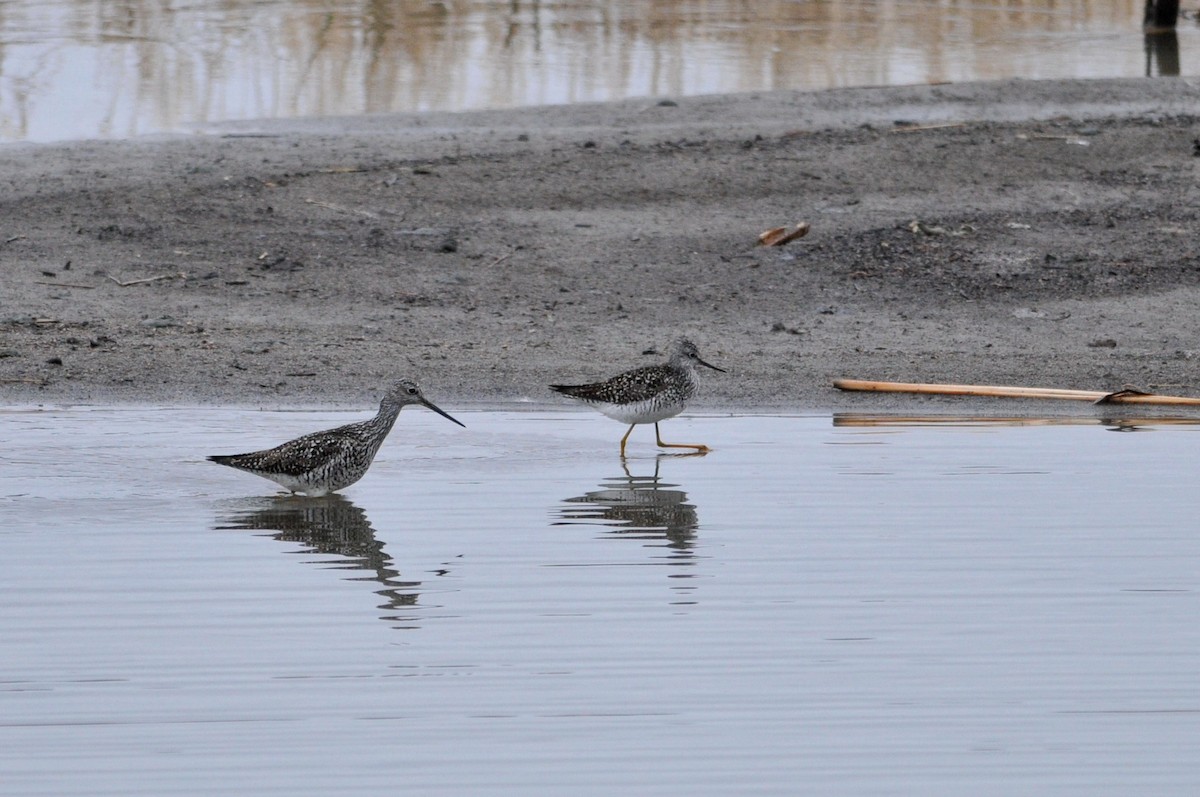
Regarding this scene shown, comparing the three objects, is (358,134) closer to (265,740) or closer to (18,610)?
(18,610)

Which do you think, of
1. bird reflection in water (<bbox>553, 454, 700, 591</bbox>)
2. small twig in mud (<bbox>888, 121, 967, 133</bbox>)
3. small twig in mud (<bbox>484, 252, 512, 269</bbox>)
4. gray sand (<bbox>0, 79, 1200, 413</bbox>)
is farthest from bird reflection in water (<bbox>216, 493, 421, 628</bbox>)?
small twig in mud (<bbox>888, 121, 967, 133</bbox>)

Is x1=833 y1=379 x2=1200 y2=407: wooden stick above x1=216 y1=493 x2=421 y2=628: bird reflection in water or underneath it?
above

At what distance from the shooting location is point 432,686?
644cm

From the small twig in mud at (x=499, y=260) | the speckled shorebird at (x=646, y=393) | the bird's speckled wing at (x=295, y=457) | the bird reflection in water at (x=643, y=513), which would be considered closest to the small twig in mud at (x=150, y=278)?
the small twig in mud at (x=499, y=260)

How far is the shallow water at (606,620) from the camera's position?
5.83 m

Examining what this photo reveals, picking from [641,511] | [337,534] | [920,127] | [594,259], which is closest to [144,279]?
[594,259]

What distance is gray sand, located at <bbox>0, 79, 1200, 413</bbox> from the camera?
1265 cm

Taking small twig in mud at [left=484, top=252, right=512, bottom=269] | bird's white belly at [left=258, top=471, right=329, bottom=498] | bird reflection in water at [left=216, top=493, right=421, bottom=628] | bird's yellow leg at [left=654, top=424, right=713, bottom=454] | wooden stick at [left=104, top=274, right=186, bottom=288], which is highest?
small twig in mud at [left=484, top=252, right=512, bottom=269]

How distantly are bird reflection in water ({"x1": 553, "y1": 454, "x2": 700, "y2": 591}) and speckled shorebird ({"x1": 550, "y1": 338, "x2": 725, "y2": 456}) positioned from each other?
0.80 metres

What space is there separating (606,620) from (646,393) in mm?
3847

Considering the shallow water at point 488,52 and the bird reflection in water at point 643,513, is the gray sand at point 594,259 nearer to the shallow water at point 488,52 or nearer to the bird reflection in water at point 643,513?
the shallow water at point 488,52

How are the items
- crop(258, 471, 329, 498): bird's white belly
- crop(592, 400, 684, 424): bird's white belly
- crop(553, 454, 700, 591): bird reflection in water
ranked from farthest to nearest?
crop(592, 400, 684, 424): bird's white belly, crop(258, 471, 329, 498): bird's white belly, crop(553, 454, 700, 591): bird reflection in water

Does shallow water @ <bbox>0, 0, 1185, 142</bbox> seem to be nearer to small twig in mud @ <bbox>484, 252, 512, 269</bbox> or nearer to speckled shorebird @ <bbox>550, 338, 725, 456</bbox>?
small twig in mud @ <bbox>484, 252, 512, 269</bbox>

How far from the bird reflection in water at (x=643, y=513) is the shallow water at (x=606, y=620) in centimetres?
3
